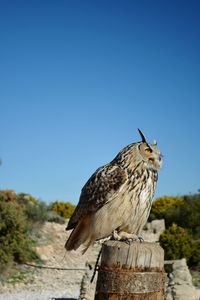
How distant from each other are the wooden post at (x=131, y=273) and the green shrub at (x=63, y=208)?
3107cm

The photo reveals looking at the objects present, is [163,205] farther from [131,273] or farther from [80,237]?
[131,273]

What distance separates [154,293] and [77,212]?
1995 mm

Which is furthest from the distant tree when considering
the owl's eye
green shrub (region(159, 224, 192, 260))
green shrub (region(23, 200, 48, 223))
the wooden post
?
the wooden post

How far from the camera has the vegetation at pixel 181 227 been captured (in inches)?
666

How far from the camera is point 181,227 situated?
2498 cm

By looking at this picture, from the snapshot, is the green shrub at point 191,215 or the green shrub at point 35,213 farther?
the green shrub at point 191,215

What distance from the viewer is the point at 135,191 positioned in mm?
4395

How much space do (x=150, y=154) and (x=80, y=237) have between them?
107 cm

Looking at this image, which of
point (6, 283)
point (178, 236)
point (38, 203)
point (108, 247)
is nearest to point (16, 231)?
point (6, 283)

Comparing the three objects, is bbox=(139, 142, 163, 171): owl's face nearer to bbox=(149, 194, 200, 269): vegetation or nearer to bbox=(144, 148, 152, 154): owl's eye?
bbox=(144, 148, 152, 154): owl's eye

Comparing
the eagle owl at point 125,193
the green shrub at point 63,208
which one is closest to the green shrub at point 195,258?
the eagle owl at point 125,193

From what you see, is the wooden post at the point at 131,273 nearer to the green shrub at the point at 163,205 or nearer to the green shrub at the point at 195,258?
the green shrub at the point at 195,258

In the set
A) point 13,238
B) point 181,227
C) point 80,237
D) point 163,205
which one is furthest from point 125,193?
point 163,205

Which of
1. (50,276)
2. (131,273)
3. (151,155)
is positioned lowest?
(131,273)
